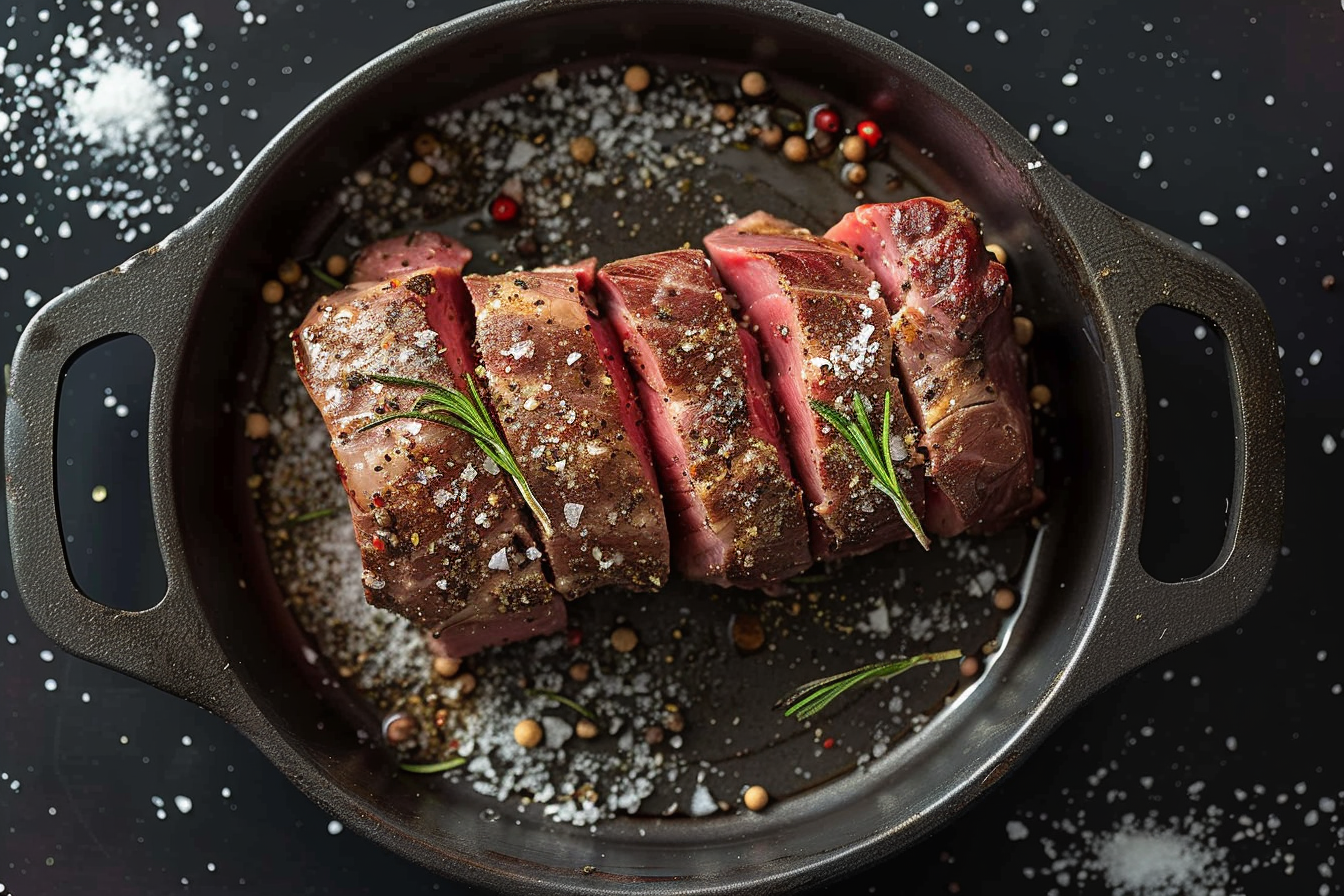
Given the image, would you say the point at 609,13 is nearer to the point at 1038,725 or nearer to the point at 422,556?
the point at 422,556

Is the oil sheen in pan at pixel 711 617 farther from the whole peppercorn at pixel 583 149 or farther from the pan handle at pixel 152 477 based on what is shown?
the pan handle at pixel 152 477

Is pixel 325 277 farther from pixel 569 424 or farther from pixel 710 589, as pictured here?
pixel 710 589

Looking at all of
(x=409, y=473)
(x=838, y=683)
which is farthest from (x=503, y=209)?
(x=838, y=683)

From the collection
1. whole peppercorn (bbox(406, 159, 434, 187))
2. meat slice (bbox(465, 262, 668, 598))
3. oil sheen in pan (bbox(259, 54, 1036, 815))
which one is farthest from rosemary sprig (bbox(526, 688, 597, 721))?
whole peppercorn (bbox(406, 159, 434, 187))

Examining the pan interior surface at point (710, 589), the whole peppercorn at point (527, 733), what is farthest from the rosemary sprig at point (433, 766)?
the whole peppercorn at point (527, 733)

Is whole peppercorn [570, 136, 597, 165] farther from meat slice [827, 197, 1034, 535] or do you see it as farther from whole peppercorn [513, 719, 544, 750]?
whole peppercorn [513, 719, 544, 750]

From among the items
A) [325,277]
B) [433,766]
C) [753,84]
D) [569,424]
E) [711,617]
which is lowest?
[433,766]
